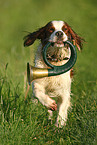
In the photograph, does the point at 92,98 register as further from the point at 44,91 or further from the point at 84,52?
the point at 84,52

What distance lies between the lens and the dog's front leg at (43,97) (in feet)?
11.4

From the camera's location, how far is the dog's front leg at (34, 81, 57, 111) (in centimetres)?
347

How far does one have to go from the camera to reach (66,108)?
12.1 ft

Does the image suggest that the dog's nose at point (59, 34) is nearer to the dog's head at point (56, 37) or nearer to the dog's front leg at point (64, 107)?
the dog's head at point (56, 37)

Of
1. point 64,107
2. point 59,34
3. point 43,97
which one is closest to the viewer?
point 59,34

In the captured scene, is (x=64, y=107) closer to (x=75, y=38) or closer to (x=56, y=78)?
(x=56, y=78)

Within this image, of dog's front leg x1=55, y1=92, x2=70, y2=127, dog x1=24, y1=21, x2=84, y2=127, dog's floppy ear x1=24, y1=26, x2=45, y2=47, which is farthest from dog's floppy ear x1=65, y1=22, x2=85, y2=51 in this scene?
dog's front leg x1=55, y1=92, x2=70, y2=127

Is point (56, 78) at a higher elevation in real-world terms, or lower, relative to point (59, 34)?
lower

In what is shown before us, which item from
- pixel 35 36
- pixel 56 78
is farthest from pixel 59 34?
pixel 35 36

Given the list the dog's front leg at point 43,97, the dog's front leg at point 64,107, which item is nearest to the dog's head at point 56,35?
the dog's front leg at point 43,97

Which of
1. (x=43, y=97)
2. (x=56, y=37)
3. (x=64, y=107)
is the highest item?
(x=56, y=37)

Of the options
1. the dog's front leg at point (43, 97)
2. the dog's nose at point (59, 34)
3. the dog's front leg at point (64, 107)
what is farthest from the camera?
the dog's front leg at point (64, 107)

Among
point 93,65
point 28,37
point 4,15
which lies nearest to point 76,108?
point 28,37

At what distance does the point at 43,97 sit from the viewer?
3.52 meters
